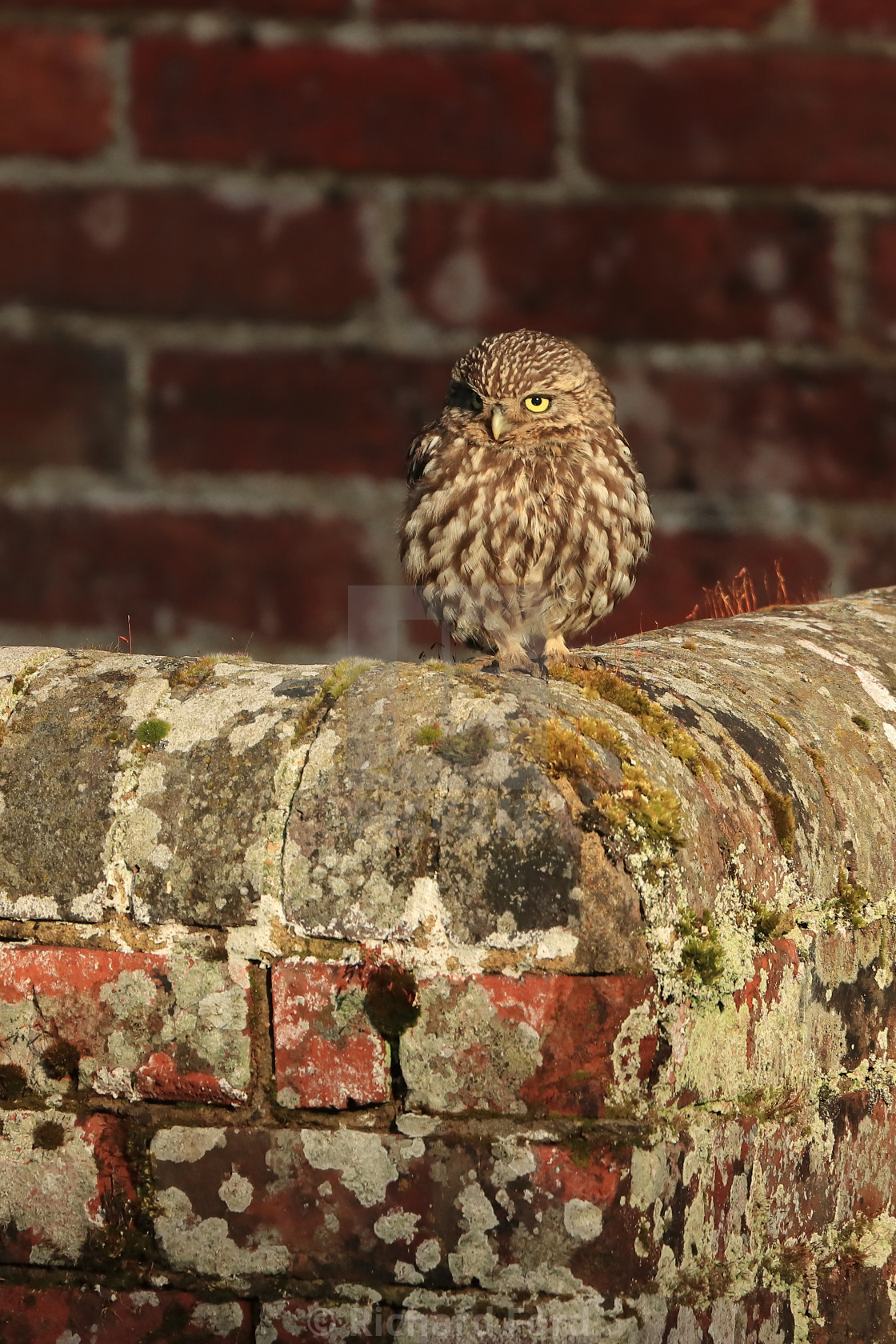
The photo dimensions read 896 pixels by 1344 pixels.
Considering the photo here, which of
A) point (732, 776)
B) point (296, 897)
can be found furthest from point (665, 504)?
point (296, 897)

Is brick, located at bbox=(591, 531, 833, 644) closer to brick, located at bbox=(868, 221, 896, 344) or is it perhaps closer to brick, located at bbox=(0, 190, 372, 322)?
brick, located at bbox=(868, 221, 896, 344)

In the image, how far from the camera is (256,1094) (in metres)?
1.51

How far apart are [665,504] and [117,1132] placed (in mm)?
1903

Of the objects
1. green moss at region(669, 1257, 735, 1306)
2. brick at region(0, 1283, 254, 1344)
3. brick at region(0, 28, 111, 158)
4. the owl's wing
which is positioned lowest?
brick at region(0, 1283, 254, 1344)

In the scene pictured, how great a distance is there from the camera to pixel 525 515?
10.2ft

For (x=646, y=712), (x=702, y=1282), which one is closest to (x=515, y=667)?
(x=646, y=712)

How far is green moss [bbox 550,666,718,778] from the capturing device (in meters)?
1.67

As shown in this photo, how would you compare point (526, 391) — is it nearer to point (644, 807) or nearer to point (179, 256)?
point (179, 256)

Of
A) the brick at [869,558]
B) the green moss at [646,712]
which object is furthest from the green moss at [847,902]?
the brick at [869,558]

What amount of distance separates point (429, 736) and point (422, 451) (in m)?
1.74

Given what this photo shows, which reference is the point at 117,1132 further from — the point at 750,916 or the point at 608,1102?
the point at 750,916

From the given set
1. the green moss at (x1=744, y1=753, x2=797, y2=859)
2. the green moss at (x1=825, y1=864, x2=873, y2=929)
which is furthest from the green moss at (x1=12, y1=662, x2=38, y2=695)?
the green moss at (x1=825, y1=864, x2=873, y2=929)

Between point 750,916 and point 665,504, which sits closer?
point 750,916

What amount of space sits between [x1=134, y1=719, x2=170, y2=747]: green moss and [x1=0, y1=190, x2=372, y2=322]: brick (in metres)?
1.51
